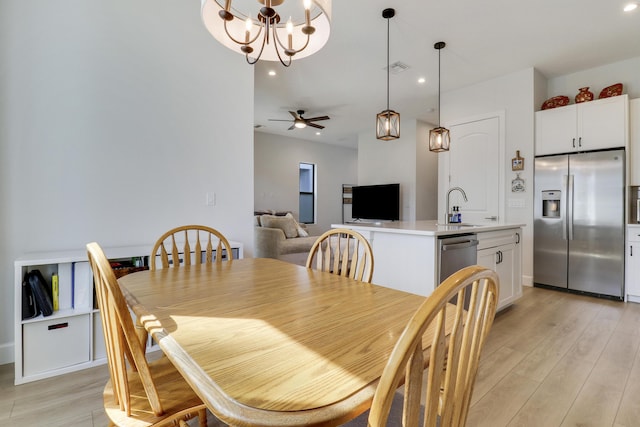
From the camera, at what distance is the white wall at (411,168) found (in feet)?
21.3

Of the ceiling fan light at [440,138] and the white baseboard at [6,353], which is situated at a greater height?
the ceiling fan light at [440,138]

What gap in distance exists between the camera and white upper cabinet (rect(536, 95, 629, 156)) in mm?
3510

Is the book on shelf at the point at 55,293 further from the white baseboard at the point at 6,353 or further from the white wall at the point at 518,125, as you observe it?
the white wall at the point at 518,125

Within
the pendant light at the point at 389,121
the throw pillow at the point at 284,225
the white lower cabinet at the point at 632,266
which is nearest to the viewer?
the pendant light at the point at 389,121

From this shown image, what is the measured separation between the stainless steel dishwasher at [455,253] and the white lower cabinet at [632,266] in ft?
7.53

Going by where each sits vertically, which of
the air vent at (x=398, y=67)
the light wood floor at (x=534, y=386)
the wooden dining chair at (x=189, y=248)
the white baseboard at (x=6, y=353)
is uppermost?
the air vent at (x=398, y=67)

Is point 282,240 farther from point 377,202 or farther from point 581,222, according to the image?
point 581,222

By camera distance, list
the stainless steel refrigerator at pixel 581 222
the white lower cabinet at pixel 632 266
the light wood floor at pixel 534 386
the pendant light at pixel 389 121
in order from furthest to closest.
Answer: the stainless steel refrigerator at pixel 581 222 < the white lower cabinet at pixel 632 266 < the pendant light at pixel 389 121 < the light wood floor at pixel 534 386

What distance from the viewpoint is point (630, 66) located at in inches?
149

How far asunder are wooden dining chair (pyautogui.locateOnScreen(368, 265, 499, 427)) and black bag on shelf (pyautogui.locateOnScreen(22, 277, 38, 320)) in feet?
7.41

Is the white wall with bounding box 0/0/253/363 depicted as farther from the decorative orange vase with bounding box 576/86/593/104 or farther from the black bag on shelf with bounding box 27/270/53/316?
the decorative orange vase with bounding box 576/86/593/104

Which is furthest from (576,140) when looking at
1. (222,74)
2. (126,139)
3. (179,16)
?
(126,139)

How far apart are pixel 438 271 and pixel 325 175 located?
6.57 m

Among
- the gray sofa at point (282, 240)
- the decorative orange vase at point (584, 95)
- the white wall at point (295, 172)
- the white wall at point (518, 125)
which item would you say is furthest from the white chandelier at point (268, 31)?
the white wall at point (295, 172)
